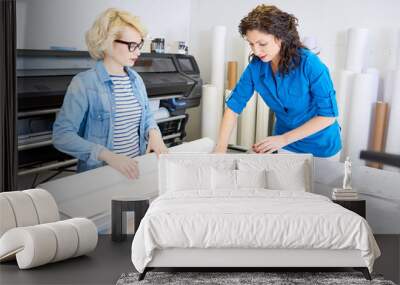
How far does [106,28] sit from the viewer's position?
18.5 feet

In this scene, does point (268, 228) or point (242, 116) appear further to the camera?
point (242, 116)

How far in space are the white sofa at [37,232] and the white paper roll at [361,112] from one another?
250 cm

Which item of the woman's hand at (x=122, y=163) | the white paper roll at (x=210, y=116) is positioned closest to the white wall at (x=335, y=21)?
the white paper roll at (x=210, y=116)

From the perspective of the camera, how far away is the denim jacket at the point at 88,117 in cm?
561

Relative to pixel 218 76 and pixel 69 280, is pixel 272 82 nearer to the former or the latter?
pixel 218 76

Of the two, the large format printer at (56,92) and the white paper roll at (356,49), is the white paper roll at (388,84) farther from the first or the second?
the large format printer at (56,92)

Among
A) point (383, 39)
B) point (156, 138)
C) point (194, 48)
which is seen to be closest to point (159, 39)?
point (194, 48)

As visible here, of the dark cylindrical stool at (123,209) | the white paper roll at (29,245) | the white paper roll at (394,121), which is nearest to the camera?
the white paper roll at (29,245)

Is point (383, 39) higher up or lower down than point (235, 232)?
higher up

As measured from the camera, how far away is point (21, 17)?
18.1 ft

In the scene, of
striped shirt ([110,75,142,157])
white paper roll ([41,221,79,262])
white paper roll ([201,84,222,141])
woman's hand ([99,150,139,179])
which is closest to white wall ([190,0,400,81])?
white paper roll ([201,84,222,141])

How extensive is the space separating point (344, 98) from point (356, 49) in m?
0.46

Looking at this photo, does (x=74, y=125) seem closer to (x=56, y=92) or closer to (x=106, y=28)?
(x=56, y=92)

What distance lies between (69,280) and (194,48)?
266 cm
